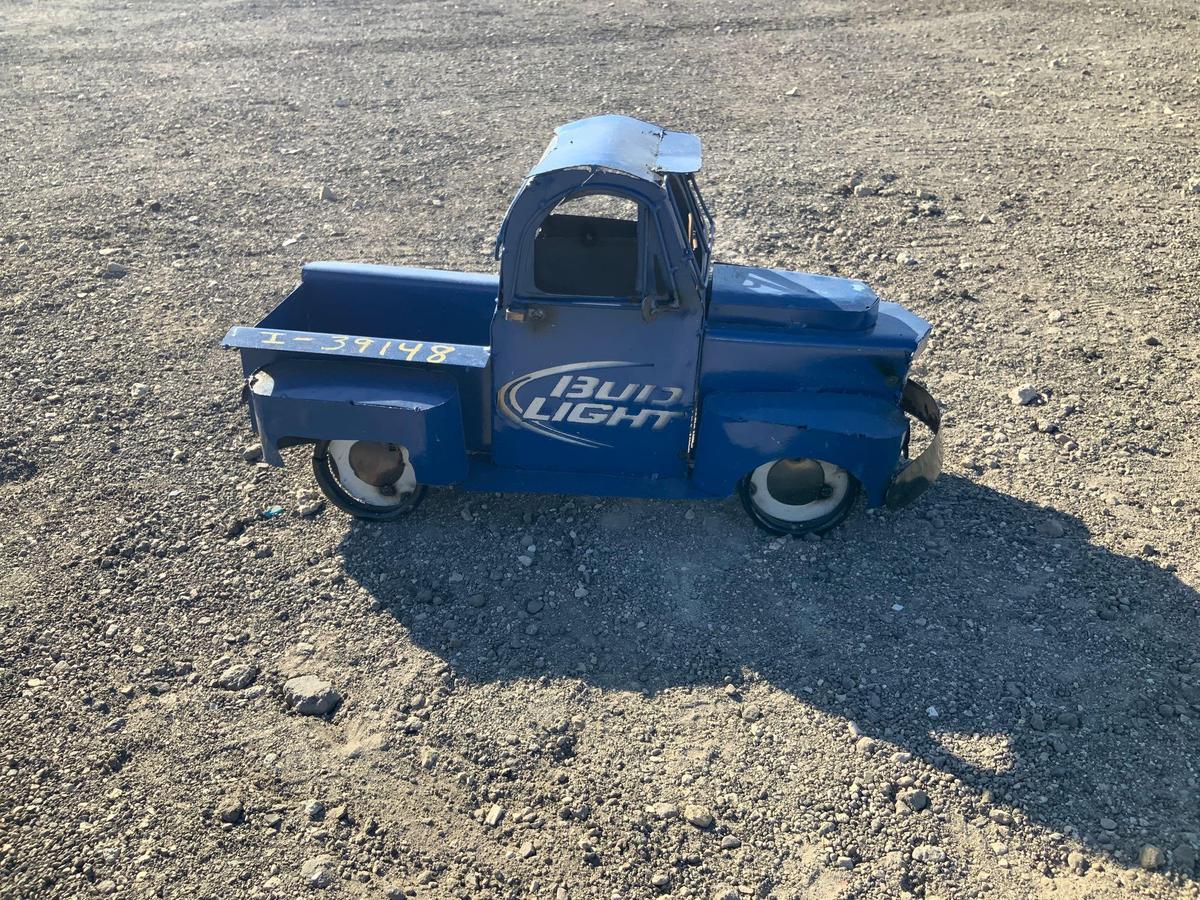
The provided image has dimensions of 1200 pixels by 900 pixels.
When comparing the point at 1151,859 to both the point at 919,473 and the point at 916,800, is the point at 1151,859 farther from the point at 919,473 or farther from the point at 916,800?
the point at 919,473

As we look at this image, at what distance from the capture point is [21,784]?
4.36 m

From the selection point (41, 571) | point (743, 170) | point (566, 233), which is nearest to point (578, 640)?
point (566, 233)

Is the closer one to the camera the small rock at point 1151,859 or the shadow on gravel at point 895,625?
the small rock at point 1151,859

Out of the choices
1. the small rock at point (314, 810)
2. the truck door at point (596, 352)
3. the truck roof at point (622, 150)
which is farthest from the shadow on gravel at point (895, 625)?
the truck roof at point (622, 150)

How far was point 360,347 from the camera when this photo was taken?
5223mm

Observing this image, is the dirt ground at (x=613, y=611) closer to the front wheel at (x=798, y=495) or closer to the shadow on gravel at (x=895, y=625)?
the shadow on gravel at (x=895, y=625)

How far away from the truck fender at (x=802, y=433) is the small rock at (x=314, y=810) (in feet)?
8.31

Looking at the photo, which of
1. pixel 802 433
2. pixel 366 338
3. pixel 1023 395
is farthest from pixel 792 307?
pixel 1023 395

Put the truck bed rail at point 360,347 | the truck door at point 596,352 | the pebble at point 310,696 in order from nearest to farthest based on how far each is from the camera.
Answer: the pebble at point 310,696 < the truck door at point 596,352 < the truck bed rail at point 360,347

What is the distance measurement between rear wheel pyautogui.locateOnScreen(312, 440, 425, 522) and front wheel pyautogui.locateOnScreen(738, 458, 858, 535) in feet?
6.20

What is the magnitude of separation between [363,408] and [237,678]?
1449 millimetres

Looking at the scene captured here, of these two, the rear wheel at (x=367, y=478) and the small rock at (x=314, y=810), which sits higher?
the rear wheel at (x=367, y=478)

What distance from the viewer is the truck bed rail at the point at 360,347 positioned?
5164 millimetres

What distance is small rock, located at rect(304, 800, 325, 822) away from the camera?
427 cm
